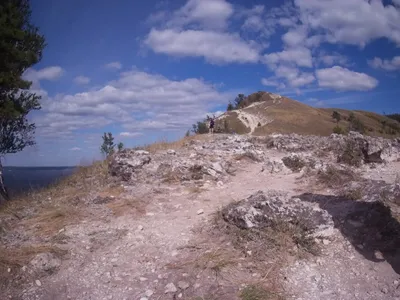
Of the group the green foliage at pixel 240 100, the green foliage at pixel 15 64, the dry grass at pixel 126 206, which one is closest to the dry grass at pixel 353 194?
the dry grass at pixel 126 206

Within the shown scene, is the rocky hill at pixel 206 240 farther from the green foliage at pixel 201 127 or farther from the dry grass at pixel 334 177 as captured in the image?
the green foliage at pixel 201 127

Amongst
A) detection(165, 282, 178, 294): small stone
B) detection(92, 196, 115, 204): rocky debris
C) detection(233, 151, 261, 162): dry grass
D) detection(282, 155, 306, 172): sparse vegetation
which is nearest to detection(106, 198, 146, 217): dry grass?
detection(92, 196, 115, 204): rocky debris

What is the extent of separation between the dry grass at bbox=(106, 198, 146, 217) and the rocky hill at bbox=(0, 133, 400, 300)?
0.06 ft

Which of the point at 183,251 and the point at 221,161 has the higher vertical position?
the point at 221,161

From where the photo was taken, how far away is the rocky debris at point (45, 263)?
165 inches

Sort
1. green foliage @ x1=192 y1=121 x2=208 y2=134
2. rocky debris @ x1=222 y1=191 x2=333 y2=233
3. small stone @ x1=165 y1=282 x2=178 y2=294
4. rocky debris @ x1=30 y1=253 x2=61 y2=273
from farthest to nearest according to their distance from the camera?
green foliage @ x1=192 y1=121 x2=208 y2=134 → rocky debris @ x1=222 y1=191 x2=333 y2=233 → rocky debris @ x1=30 y1=253 x2=61 y2=273 → small stone @ x1=165 y1=282 x2=178 y2=294

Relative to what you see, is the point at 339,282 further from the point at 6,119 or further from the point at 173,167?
the point at 6,119

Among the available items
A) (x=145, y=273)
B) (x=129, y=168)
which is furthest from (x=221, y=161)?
(x=145, y=273)

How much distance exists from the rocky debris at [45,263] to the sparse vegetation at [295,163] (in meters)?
5.91

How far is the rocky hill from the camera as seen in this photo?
3.81 m

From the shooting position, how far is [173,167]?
813 cm

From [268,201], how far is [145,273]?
6.98 feet

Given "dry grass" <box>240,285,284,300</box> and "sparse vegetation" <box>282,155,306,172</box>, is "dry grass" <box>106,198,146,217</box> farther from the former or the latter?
"sparse vegetation" <box>282,155,306,172</box>

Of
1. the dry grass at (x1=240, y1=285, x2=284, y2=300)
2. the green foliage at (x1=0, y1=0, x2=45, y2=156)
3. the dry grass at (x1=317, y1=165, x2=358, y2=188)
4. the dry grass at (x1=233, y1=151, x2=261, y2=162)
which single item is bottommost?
the dry grass at (x1=240, y1=285, x2=284, y2=300)
